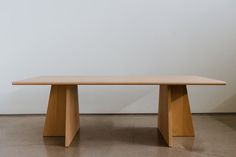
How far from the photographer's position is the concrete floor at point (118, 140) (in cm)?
159

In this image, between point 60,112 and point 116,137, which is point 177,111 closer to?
point 116,137

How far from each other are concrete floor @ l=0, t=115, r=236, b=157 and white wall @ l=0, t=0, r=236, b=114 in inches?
21.6

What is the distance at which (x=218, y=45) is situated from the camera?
8.91ft

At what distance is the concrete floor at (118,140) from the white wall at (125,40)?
0.55 meters

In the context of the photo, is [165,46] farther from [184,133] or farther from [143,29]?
[184,133]

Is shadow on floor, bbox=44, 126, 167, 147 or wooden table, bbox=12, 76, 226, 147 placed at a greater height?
wooden table, bbox=12, 76, 226, 147

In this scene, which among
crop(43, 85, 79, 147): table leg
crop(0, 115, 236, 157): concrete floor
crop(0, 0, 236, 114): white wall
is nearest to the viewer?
crop(0, 115, 236, 157): concrete floor

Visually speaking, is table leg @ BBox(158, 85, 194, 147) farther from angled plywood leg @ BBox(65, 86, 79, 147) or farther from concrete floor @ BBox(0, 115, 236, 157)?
angled plywood leg @ BBox(65, 86, 79, 147)

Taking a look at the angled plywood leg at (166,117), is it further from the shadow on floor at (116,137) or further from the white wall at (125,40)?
the white wall at (125,40)

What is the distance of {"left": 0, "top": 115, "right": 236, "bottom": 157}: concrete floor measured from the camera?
5.23 ft

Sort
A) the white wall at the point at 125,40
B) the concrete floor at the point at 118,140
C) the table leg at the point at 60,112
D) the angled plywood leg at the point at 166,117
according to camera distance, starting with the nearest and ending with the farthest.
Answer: the concrete floor at the point at 118,140, the angled plywood leg at the point at 166,117, the table leg at the point at 60,112, the white wall at the point at 125,40

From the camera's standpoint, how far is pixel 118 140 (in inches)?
73.4

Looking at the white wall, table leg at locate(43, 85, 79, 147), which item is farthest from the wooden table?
the white wall

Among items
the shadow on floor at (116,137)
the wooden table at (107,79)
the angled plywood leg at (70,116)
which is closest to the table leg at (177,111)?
the wooden table at (107,79)
